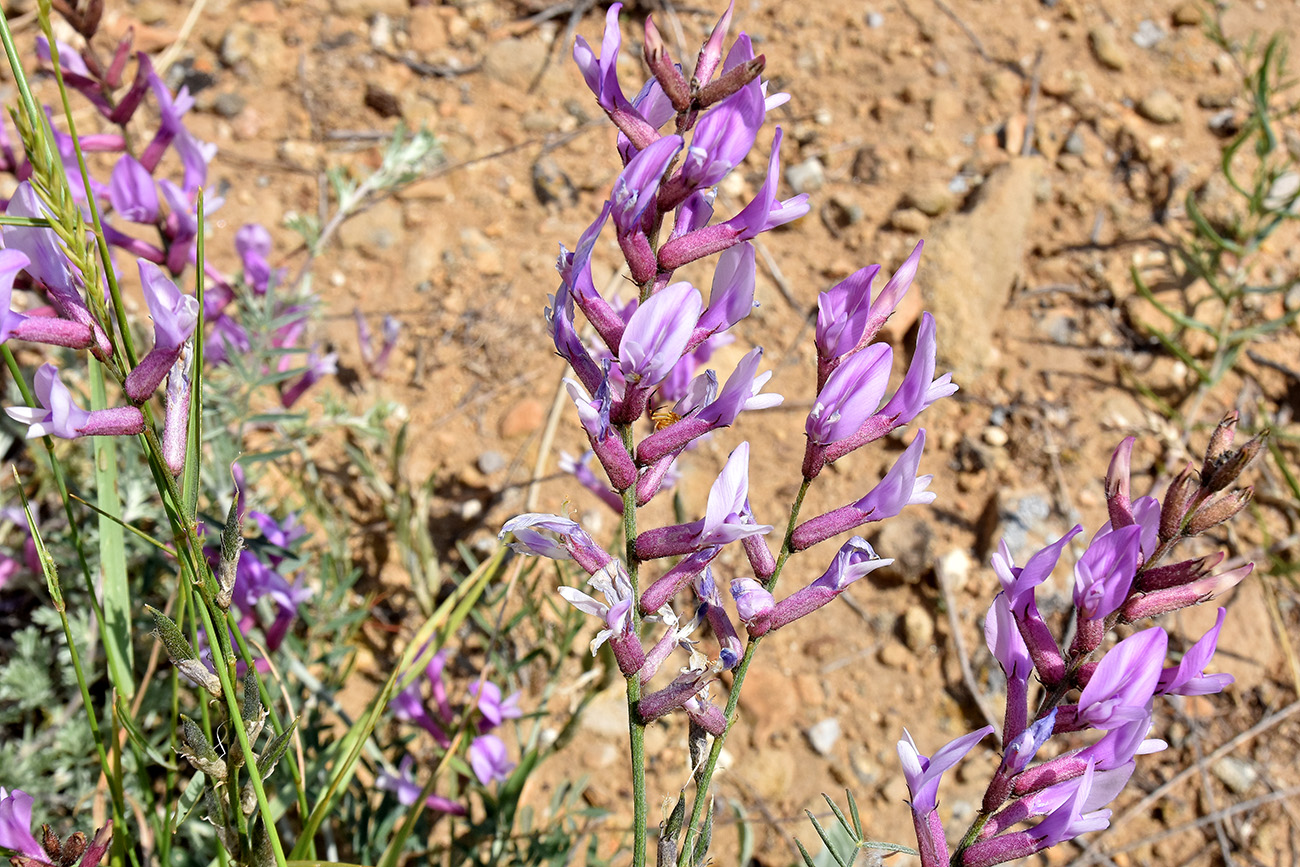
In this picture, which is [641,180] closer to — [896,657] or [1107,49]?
[896,657]

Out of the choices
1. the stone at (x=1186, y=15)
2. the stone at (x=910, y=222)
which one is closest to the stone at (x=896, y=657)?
the stone at (x=910, y=222)

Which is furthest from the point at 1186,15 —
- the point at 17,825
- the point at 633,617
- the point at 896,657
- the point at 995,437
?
the point at 17,825

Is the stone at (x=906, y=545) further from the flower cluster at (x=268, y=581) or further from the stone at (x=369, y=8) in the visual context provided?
the stone at (x=369, y=8)

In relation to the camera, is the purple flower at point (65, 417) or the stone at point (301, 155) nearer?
the purple flower at point (65, 417)

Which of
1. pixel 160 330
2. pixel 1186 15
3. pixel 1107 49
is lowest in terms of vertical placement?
pixel 160 330

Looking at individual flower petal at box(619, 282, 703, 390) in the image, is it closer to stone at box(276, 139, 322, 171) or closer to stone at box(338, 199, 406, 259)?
stone at box(338, 199, 406, 259)

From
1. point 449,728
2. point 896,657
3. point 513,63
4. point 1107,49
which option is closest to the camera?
point 449,728

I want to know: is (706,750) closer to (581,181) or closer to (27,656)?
(27,656)
